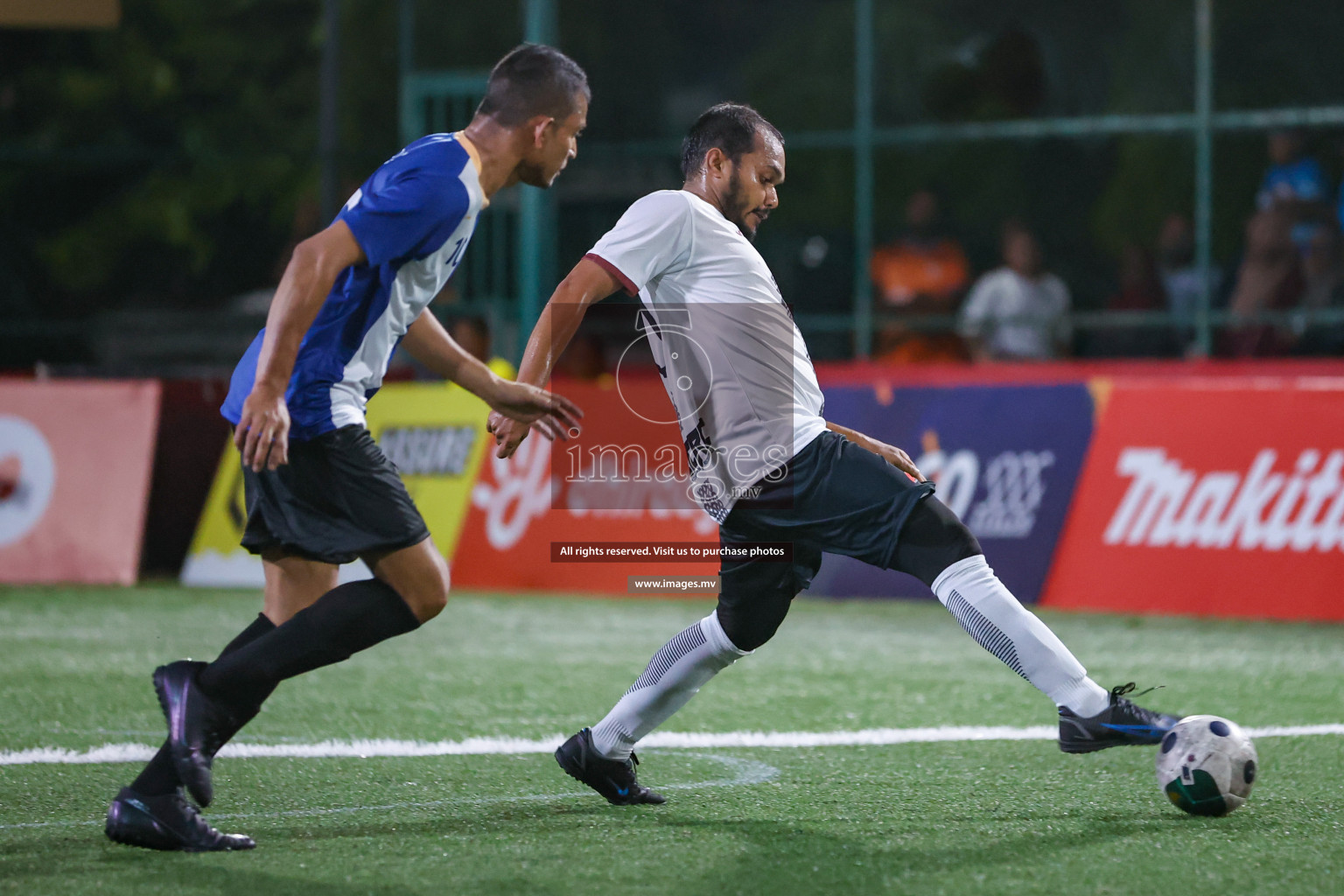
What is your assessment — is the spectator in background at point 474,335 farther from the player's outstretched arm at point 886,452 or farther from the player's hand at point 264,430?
the player's hand at point 264,430

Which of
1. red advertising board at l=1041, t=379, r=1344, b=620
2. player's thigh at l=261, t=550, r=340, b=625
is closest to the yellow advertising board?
red advertising board at l=1041, t=379, r=1344, b=620

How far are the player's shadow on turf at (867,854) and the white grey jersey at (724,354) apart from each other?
0.91 meters

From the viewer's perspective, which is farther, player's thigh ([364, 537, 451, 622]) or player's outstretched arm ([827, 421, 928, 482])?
player's outstretched arm ([827, 421, 928, 482])

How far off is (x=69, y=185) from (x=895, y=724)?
21.5 m

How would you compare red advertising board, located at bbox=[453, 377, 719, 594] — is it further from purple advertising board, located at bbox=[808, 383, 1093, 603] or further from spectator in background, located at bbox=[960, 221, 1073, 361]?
spectator in background, located at bbox=[960, 221, 1073, 361]

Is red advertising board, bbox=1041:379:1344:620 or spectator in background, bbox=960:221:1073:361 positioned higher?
spectator in background, bbox=960:221:1073:361

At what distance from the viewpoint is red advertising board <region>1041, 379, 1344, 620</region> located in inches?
378

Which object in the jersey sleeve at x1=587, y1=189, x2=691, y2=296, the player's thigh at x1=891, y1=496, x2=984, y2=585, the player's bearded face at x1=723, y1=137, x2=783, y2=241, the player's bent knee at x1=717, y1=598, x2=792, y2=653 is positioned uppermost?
the player's bearded face at x1=723, y1=137, x2=783, y2=241

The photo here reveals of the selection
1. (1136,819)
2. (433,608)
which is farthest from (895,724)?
(433,608)

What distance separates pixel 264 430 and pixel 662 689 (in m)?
1.50

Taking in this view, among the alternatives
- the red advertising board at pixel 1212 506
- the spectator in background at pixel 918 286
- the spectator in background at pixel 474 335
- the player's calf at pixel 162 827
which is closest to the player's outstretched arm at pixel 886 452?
the player's calf at pixel 162 827

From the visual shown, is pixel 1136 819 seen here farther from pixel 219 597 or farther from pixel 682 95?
pixel 682 95

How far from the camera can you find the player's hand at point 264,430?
4.31m

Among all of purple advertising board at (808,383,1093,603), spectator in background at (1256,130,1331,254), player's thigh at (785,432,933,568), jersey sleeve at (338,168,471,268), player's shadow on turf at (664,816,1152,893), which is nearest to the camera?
player's shadow on turf at (664,816,1152,893)
